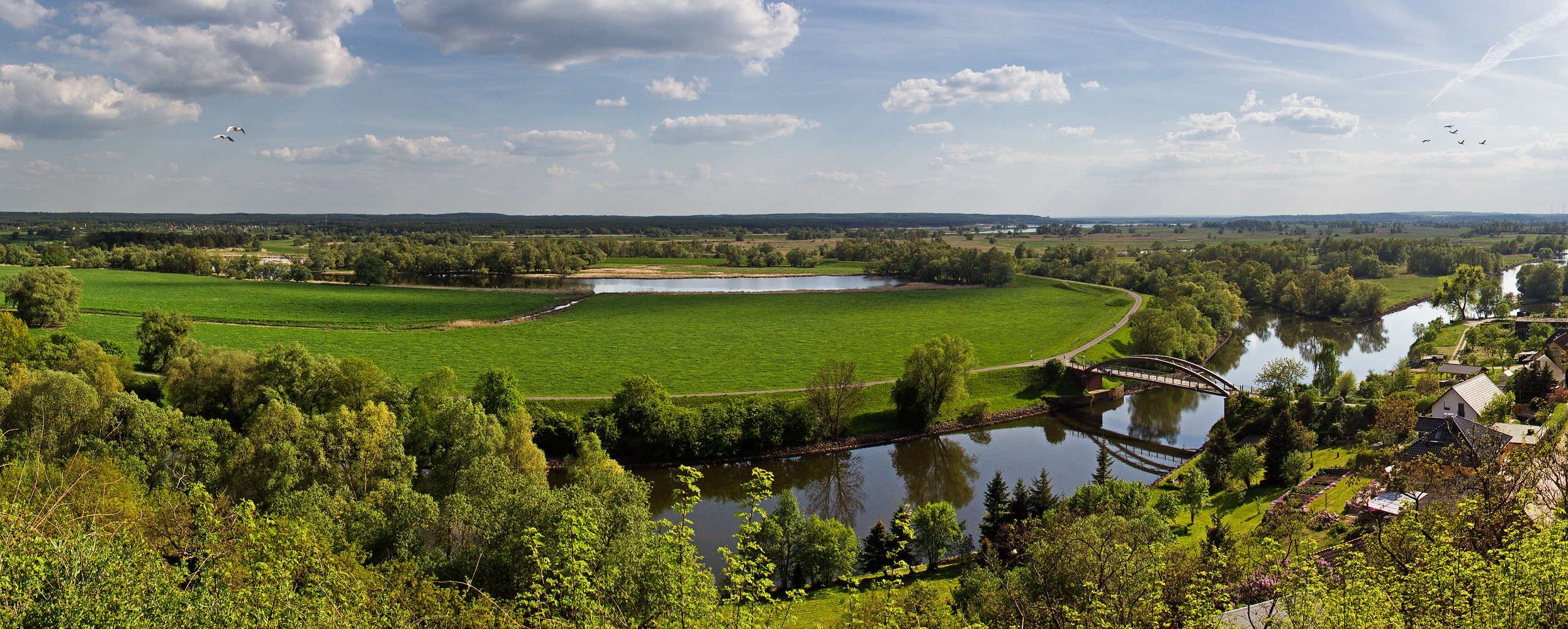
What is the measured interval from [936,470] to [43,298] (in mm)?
74716

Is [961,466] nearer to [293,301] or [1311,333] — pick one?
[1311,333]

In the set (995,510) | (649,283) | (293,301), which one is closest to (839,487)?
(995,510)

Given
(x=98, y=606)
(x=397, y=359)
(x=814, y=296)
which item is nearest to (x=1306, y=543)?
(x=98, y=606)

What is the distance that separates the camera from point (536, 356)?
65500mm

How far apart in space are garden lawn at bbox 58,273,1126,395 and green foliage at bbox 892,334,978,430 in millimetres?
8603

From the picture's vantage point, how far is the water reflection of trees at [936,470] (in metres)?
41.0

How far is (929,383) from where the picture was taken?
52344 millimetres

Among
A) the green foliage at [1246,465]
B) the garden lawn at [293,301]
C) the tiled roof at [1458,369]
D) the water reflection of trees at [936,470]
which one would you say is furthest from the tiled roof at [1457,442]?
the garden lawn at [293,301]

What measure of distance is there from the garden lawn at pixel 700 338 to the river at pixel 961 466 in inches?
460

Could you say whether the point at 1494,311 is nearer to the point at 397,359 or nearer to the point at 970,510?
the point at 970,510

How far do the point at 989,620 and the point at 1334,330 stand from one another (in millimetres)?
90665

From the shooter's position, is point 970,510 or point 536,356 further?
point 536,356

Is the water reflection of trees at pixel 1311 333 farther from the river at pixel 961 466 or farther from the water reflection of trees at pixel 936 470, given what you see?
the water reflection of trees at pixel 936 470

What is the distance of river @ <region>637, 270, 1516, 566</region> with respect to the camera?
1528 inches
